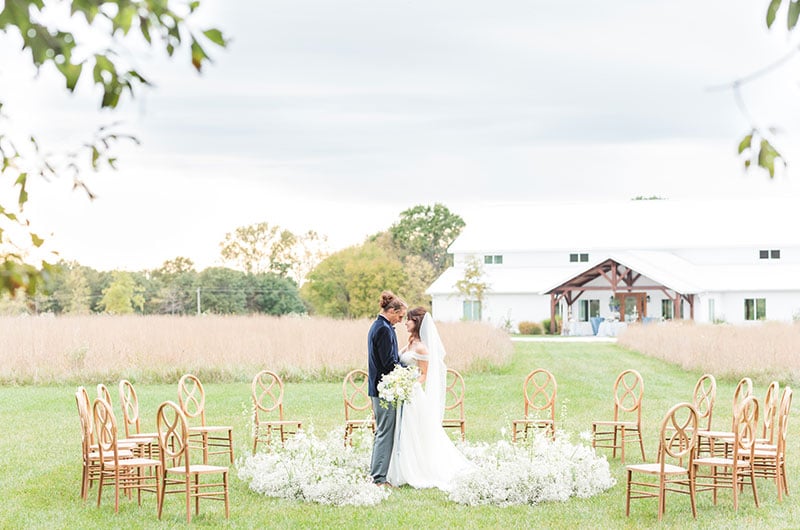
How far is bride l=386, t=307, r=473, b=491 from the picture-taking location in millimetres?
10930

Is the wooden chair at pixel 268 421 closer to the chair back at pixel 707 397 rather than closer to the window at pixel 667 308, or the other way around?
the chair back at pixel 707 397

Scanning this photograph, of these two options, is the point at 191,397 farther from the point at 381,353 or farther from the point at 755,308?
the point at 755,308

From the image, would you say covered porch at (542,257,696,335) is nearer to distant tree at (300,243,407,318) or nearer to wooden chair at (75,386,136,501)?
distant tree at (300,243,407,318)

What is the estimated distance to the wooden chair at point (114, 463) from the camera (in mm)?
9508

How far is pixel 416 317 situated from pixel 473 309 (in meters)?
42.9

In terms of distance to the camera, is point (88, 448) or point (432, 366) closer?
point (88, 448)

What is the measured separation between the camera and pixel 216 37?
3289mm

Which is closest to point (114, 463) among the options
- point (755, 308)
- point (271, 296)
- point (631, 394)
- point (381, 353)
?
point (381, 353)

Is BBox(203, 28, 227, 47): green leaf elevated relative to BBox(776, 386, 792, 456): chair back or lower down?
elevated

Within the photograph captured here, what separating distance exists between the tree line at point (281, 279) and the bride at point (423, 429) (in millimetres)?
51730

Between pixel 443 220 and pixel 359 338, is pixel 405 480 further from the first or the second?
pixel 443 220

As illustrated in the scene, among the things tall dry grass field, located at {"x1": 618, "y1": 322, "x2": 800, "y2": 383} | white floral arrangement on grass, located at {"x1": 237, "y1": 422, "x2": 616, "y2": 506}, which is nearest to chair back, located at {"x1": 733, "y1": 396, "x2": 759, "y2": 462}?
white floral arrangement on grass, located at {"x1": 237, "y1": 422, "x2": 616, "y2": 506}

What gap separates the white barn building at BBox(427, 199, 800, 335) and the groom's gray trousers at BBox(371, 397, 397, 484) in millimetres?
35775

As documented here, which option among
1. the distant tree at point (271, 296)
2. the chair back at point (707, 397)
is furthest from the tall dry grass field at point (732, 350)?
the distant tree at point (271, 296)
